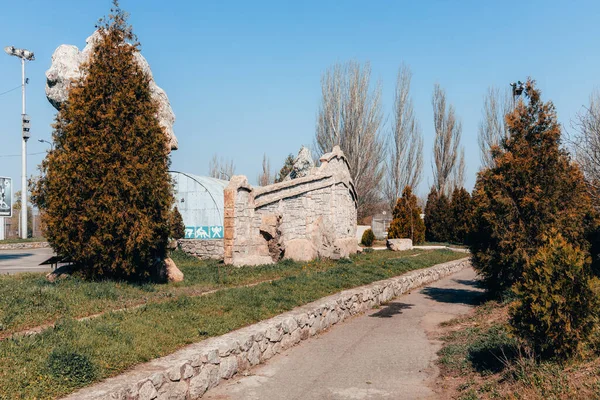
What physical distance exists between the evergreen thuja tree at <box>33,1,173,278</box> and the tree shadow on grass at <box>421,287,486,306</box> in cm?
839

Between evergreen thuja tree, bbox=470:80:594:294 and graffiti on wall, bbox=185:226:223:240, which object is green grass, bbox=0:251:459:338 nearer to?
evergreen thuja tree, bbox=470:80:594:294

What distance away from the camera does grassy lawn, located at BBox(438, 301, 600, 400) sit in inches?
209

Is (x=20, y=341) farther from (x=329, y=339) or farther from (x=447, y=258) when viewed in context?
(x=447, y=258)

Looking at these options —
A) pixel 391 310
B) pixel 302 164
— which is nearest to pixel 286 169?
pixel 302 164

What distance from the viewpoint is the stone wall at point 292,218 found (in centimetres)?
1614

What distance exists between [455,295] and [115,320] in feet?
36.5

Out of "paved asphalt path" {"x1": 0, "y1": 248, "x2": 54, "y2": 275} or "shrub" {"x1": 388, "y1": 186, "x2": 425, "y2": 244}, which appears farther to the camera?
"shrub" {"x1": 388, "y1": 186, "x2": 425, "y2": 244}

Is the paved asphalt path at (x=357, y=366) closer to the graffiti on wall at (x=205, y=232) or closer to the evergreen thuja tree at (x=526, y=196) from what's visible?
the evergreen thuja tree at (x=526, y=196)

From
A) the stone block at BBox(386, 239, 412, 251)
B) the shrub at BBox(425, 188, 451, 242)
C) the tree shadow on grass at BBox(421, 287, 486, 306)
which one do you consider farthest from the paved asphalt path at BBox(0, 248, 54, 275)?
the shrub at BBox(425, 188, 451, 242)

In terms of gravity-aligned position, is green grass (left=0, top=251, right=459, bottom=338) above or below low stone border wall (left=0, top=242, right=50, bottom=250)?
below

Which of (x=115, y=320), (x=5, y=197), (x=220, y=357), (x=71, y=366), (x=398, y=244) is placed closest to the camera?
(x=71, y=366)

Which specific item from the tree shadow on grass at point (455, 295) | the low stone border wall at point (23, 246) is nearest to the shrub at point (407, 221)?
the tree shadow on grass at point (455, 295)

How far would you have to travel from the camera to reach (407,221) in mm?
33719

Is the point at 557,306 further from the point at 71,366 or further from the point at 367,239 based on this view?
the point at 367,239
